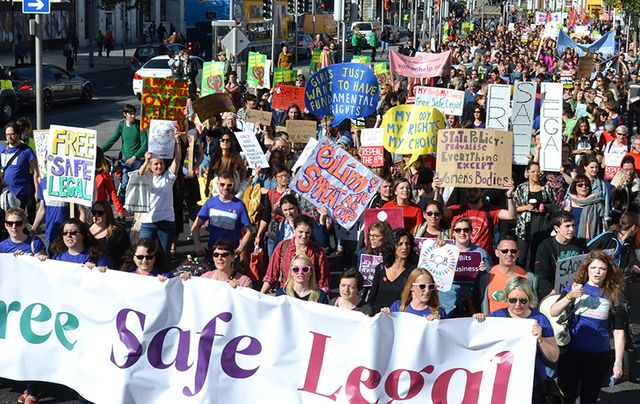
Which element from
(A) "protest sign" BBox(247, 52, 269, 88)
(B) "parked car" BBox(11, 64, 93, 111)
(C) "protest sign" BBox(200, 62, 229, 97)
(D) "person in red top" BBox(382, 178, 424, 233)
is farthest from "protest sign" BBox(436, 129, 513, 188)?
(B) "parked car" BBox(11, 64, 93, 111)

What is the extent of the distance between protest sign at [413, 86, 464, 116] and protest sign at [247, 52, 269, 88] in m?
6.60

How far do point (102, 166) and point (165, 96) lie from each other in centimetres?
220

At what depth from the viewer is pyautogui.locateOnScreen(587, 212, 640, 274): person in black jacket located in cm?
976

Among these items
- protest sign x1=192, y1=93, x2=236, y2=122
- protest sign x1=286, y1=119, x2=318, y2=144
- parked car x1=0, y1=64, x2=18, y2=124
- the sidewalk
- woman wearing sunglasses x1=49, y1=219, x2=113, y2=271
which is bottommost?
the sidewalk

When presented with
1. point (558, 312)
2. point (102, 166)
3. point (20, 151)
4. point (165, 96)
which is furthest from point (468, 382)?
point (165, 96)

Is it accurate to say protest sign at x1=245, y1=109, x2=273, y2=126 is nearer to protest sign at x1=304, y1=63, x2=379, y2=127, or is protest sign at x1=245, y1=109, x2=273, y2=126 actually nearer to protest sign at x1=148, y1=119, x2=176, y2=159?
protest sign at x1=304, y1=63, x2=379, y2=127

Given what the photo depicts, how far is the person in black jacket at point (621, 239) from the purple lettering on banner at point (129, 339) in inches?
158

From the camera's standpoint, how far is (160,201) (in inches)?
414

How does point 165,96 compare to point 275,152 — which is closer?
point 275,152

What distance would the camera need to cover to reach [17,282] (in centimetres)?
761

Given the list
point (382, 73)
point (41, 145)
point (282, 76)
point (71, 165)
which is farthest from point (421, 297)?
point (382, 73)

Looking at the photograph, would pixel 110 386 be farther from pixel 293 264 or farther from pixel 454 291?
pixel 454 291

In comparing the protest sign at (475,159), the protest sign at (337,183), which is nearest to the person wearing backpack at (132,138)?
the protest sign at (337,183)

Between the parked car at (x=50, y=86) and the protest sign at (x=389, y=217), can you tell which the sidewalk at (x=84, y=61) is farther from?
the protest sign at (x=389, y=217)
